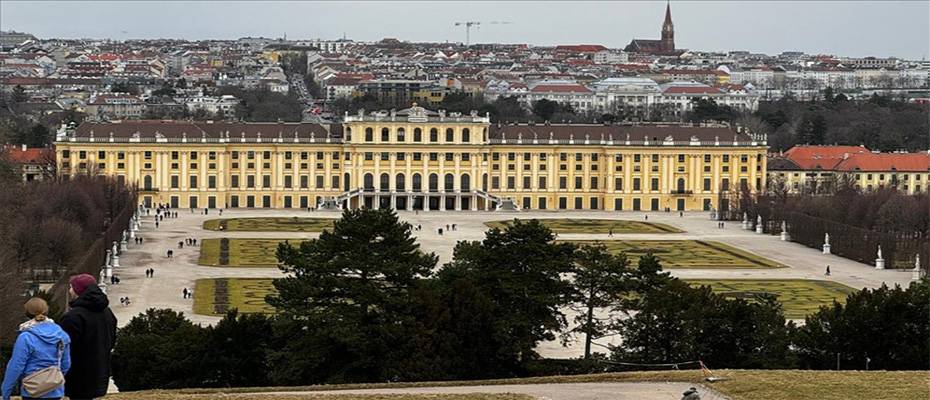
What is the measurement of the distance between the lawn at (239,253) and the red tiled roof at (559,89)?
10012cm

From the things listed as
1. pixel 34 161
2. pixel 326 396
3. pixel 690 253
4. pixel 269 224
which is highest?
pixel 34 161

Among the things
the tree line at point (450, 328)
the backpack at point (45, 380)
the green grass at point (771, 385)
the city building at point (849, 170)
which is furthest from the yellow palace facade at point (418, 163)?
the backpack at point (45, 380)

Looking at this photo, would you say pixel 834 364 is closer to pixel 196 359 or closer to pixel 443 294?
pixel 443 294

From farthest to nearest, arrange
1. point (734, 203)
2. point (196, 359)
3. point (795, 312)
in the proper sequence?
point (734, 203)
point (795, 312)
point (196, 359)

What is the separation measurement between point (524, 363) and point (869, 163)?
61.7 meters

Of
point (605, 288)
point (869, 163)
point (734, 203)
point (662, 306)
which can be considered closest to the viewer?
point (662, 306)

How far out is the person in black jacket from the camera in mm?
14758

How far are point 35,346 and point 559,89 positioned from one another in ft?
494

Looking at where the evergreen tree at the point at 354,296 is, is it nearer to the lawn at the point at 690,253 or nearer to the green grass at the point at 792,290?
the green grass at the point at 792,290

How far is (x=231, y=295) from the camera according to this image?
4594 cm

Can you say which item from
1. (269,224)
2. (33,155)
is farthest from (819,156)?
(33,155)

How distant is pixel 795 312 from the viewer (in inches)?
1693

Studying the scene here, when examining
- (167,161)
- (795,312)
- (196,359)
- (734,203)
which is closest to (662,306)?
(196,359)

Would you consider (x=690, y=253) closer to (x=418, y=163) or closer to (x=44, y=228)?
(x=44, y=228)
